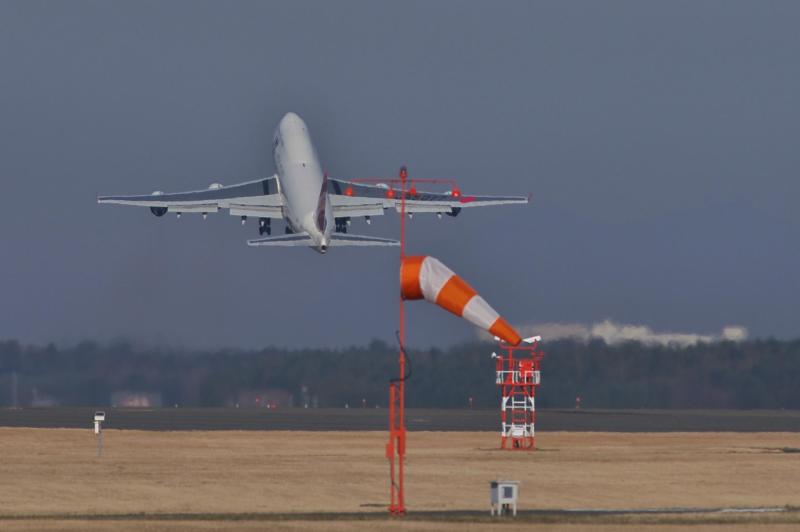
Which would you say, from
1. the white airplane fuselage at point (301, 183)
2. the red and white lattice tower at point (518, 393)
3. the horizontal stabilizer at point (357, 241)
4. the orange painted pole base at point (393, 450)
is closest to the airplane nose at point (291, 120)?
the white airplane fuselage at point (301, 183)

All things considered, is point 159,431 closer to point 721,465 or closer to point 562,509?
point 721,465

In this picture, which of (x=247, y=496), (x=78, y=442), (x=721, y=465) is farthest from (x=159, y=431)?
(x=247, y=496)

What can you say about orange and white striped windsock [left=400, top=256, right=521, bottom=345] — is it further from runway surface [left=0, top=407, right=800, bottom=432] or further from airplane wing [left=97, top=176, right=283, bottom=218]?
airplane wing [left=97, top=176, right=283, bottom=218]

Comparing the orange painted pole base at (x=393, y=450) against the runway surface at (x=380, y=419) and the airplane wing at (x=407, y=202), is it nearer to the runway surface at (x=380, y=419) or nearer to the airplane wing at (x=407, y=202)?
the runway surface at (x=380, y=419)

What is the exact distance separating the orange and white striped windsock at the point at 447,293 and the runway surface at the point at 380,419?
190ft

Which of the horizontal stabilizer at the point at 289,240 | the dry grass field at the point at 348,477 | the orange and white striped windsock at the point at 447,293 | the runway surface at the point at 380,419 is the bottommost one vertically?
the dry grass field at the point at 348,477

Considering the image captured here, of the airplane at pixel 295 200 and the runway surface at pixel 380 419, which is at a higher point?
the airplane at pixel 295 200

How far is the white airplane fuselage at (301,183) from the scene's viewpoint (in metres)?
115

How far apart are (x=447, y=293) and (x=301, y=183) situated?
283 ft

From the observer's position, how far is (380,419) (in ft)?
396

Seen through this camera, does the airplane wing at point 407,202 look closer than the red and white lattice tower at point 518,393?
No

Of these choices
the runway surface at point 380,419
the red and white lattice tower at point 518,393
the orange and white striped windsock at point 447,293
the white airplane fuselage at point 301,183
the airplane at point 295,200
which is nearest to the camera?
the orange and white striped windsock at point 447,293

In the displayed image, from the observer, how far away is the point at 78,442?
86.4 meters

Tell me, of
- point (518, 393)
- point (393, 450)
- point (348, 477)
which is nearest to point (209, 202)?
point (518, 393)
